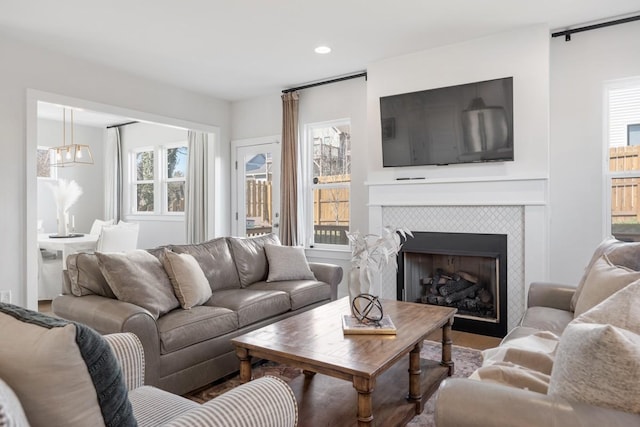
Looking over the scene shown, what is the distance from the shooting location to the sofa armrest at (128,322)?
2215 mm

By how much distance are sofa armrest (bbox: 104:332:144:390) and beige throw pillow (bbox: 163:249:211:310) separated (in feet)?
3.79

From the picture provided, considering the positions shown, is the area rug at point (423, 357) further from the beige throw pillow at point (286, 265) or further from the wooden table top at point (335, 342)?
the beige throw pillow at point (286, 265)

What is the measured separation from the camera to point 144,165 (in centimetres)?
721

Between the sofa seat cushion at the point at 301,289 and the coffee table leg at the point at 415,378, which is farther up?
the sofa seat cushion at the point at 301,289

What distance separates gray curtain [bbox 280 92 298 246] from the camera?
16.9 feet

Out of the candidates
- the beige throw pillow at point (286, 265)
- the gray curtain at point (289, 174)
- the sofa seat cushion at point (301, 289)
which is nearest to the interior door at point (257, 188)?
→ the gray curtain at point (289, 174)

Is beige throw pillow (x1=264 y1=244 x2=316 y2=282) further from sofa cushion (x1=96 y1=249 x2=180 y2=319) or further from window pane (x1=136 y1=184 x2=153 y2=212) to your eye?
window pane (x1=136 y1=184 x2=153 y2=212)

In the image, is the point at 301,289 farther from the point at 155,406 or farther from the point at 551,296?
the point at 155,406

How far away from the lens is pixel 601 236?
11.6ft

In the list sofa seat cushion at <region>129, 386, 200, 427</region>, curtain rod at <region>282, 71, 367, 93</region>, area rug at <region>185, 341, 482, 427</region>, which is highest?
curtain rod at <region>282, 71, 367, 93</region>

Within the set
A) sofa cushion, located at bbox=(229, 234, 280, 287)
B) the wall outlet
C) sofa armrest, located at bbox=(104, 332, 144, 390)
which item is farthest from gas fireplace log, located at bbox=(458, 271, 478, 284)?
the wall outlet

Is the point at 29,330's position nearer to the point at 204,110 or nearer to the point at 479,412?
the point at 479,412

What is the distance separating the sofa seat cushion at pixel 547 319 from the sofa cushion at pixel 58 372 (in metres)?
2.14

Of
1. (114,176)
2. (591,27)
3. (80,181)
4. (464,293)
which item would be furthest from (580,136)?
(80,181)
